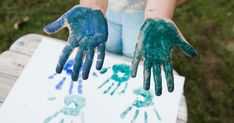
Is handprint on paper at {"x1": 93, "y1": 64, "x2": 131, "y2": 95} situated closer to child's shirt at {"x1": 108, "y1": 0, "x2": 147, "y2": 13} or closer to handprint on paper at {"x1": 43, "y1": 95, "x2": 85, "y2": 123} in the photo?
handprint on paper at {"x1": 43, "y1": 95, "x2": 85, "y2": 123}

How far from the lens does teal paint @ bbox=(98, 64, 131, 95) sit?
1246 millimetres

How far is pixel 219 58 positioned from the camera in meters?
2.03

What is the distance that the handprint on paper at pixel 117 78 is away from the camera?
4.09ft

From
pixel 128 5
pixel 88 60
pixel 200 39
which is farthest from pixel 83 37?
pixel 200 39

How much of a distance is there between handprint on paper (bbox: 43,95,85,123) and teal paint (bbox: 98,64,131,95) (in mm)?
81

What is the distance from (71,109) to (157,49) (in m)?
0.38

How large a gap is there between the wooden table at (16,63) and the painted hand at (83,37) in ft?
1.19

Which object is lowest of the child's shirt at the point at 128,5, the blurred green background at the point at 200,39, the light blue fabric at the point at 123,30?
the blurred green background at the point at 200,39

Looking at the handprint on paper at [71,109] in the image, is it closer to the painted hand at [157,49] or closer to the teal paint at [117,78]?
the teal paint at [117,78]

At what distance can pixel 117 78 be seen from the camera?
1.27 m

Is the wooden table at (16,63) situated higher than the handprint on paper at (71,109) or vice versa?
the wooden table at (16,63)

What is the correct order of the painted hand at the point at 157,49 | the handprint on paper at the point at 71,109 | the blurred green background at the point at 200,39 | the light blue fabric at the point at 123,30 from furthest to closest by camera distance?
the blurred green background at the point at 200,39 < the light blue fabric at the point at 123,30 < the handprint on paper at the point at 71,109 < the painted hand at the point at 157,49

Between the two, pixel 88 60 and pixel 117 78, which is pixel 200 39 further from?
pixel 88 60

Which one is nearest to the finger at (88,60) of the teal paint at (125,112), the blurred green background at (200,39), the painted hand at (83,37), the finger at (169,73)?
the painted hand at (83,37)
